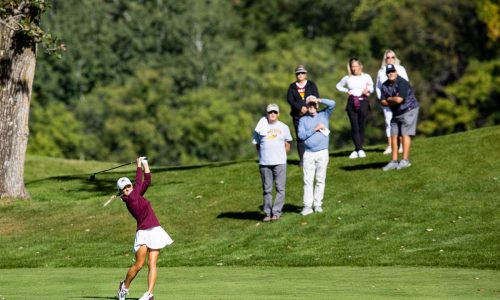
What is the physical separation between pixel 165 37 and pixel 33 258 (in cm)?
7103

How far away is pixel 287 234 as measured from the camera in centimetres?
2464

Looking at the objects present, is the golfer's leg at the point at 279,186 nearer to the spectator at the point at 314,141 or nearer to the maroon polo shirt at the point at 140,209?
the spectator at the point at 314,141

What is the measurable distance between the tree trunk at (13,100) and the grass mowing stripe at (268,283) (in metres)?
7.87

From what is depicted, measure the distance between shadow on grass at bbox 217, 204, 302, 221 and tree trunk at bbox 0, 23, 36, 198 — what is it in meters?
5.12

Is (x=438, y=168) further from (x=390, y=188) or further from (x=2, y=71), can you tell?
(x=2, y=71)

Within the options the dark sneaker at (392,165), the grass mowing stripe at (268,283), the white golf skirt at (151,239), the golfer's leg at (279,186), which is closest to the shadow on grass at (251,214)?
the golfer's leg at (279,186)

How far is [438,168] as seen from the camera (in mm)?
28188

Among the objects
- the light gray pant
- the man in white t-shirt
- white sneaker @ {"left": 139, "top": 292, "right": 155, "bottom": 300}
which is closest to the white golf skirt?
white sneaker @ {"left": 139, "top": 292, "right": 155, "bottom": 300}

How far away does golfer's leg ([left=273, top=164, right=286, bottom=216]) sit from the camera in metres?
25.2

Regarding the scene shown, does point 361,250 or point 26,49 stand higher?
point 26,49

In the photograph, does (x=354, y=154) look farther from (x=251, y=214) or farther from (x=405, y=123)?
(x=251, y=214)

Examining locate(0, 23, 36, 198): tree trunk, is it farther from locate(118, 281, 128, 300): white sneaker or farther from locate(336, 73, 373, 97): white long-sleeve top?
locate(118, 281, 128, 300): white sneaker

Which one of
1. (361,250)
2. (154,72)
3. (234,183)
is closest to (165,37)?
(154,72)

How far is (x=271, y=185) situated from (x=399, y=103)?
3333 millimetres
